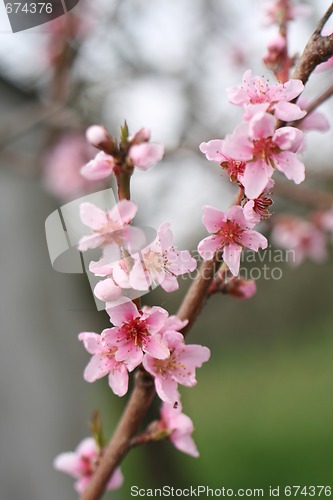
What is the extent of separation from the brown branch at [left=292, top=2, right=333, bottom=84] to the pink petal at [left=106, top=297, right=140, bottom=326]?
1.11 ft

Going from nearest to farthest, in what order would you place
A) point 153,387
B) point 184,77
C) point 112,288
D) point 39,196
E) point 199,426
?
point 112,288, point 153,387, point 39,196, point 184,77, point 199,426

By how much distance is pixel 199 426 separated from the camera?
4.95 metres

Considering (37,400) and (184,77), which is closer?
(37,400)

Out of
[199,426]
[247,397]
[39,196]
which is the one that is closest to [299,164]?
[39,196]

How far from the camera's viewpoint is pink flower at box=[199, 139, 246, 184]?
1.95 feet

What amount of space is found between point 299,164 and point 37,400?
217cm

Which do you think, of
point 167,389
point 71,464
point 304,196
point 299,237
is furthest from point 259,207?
point 299,237

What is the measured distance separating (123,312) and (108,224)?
10cm

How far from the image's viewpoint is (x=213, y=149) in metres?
0.60

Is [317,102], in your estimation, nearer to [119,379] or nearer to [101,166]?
[101,166]

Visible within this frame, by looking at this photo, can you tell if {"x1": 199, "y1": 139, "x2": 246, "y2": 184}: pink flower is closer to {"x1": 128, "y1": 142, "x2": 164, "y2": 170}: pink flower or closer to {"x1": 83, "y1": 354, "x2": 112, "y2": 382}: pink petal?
{"x1": 128, "y1": 142, "x2": 164, "y2": 170}: pink flower

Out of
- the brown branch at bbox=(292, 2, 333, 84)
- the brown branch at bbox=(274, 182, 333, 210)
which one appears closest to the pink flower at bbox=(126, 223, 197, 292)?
Result: the brown branch at bbox=(292, 2, 333, 84)

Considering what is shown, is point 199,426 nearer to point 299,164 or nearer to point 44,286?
point 44,286

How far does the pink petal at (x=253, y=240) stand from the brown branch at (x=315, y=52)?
0.19 m
